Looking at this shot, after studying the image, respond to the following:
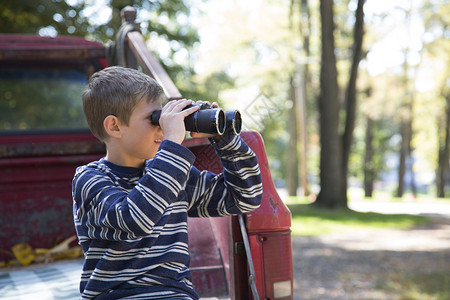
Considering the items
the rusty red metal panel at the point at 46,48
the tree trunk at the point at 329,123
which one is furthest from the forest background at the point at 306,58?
the rusty red metal panel at the point at 46,48

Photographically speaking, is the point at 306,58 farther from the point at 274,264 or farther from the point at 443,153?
the point at 274,264

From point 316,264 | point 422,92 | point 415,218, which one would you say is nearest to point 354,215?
point 415,218

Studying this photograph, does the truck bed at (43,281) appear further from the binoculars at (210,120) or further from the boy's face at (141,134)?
the binoculars at (210,120)

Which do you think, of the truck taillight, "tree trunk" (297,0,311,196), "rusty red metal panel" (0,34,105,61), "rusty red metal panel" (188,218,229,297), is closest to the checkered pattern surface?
"rusty red metal panel" (188,218,229,297)

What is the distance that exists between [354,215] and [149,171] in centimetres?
1087

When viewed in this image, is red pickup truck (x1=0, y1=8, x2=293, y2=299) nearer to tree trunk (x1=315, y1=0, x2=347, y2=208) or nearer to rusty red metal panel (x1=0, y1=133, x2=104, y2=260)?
rusty red metal panel (x1=0, y1=133, x2=104, y2=260)

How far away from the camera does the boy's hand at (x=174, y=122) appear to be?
157cm

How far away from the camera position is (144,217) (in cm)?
149

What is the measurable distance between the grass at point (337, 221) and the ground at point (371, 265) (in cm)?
56

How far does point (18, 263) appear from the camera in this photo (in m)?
3.08

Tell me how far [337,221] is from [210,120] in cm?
975

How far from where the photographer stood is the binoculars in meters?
1.57

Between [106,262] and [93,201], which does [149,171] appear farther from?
[106,262]

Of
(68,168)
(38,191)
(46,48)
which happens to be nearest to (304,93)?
(46,48)
